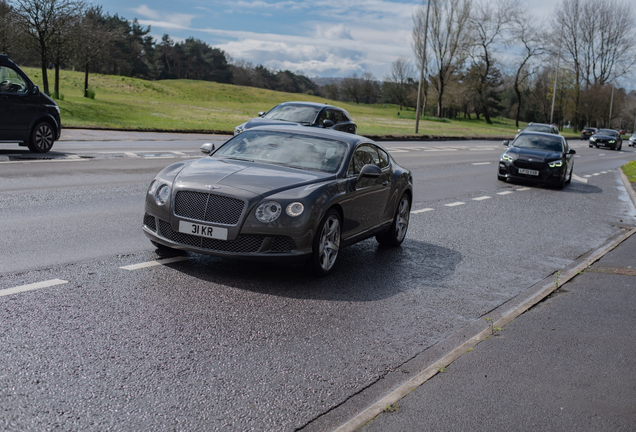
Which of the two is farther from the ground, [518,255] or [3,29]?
[3,29]

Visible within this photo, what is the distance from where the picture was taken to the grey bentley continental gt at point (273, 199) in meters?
6.02

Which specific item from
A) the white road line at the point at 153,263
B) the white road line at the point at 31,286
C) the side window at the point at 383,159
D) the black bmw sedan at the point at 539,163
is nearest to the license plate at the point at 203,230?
the white road line at the point at 153,263

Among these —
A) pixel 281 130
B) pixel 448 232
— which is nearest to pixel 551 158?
pixel 448 232

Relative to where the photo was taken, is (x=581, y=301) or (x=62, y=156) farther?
(x=62, y=156)

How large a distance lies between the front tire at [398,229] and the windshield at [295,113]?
9815 millimetres

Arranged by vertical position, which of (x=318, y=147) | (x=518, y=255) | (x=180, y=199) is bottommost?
(x=518, y=255)

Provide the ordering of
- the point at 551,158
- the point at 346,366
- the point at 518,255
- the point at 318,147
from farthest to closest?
1. the point at 551,158
2. the point at 518,255
3. the point at 318,147
4. the point at 346,366

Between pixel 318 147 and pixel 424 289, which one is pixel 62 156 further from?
pixel 424 289

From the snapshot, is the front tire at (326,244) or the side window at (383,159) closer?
the front tire at (326,244)

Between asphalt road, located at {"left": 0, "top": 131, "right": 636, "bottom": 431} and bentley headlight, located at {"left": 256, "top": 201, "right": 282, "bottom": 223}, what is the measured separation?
25.2 inches

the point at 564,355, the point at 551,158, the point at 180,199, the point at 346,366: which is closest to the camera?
the point at 346,366

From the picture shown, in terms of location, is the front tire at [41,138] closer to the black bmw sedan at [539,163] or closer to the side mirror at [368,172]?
the side mirror at [368,172]

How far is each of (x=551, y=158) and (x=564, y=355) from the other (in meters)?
14.7

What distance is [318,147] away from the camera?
24.1 ft
